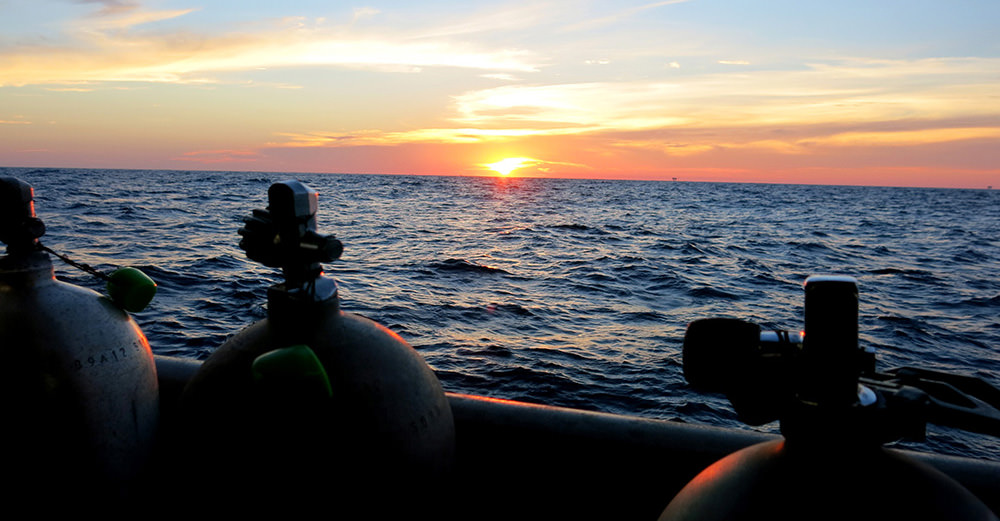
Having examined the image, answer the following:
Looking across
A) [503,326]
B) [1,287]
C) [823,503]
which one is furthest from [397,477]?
[503,326]

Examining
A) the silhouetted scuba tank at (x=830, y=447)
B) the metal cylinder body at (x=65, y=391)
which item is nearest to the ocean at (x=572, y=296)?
the metal cylinder body at (x=65, y=391)

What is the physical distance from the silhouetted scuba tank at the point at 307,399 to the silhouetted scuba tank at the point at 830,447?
765mm

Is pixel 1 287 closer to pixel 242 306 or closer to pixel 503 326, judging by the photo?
pixel 503 326

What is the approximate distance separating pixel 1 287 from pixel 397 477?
1573mm

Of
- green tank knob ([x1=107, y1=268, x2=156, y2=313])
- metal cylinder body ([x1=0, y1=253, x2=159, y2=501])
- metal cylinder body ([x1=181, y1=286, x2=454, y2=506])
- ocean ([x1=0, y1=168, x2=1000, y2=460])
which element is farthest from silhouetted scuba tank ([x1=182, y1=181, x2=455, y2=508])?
ocean ([x1=0, y1=168, x2=1000, y2=460])

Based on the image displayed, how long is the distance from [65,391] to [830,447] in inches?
89.5

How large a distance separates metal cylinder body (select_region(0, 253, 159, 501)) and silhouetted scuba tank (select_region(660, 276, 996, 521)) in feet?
6.47

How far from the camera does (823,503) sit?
3.69 ft

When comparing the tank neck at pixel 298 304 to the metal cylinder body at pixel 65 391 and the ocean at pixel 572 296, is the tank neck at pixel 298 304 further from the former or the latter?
the ocean at pixel 572 296

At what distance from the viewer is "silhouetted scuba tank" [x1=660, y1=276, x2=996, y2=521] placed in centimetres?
111

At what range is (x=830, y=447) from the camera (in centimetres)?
117

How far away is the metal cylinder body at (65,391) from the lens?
201 cm

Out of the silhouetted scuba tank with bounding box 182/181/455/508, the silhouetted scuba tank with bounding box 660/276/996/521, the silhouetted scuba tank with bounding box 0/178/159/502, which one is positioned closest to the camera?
the silhouetted scuba tank with bounding box 660/276/996/521

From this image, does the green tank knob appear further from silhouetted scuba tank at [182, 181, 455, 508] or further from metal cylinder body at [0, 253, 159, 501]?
silhouetted scuba tank at [182, 181, 455, 508]
